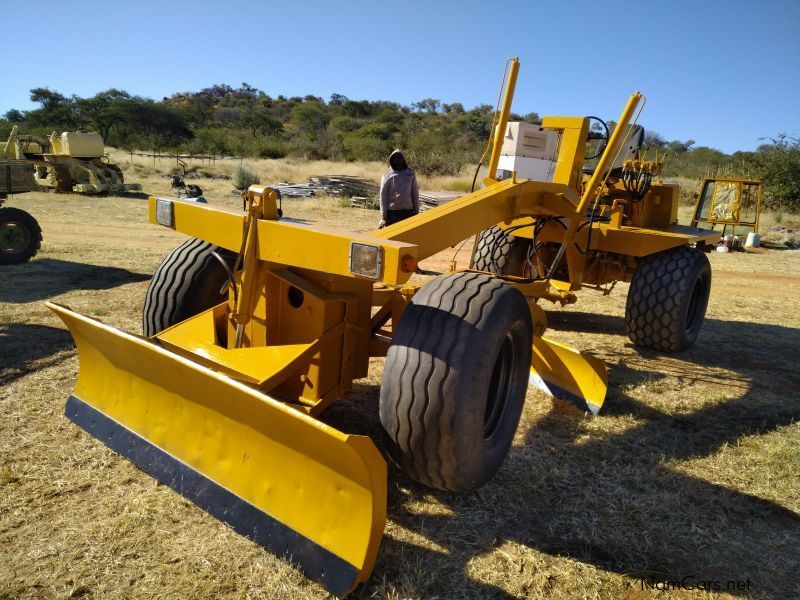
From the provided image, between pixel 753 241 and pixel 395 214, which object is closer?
pixel 395 214

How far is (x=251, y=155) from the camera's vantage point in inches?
1314

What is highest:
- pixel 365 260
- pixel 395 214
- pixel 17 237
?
pixel 365 260

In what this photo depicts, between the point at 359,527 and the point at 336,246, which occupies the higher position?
the point at 336,246

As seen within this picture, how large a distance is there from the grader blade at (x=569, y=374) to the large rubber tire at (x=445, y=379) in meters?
1.56

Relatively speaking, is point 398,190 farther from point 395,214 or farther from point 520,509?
point 520,509

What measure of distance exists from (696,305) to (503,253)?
6.66 ft

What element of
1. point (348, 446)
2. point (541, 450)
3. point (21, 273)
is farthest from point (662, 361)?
point (21, 273)

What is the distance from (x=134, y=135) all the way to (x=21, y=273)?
34051 millimetres

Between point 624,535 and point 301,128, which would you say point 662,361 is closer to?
point 624,535

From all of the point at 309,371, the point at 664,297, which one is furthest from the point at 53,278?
the point at 664,297

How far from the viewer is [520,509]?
288 cm

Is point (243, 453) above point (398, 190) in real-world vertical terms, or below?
below

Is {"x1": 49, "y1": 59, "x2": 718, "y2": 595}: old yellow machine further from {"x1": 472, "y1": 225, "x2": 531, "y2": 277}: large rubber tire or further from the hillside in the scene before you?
the hillside

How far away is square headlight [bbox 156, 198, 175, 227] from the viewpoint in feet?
10.7
